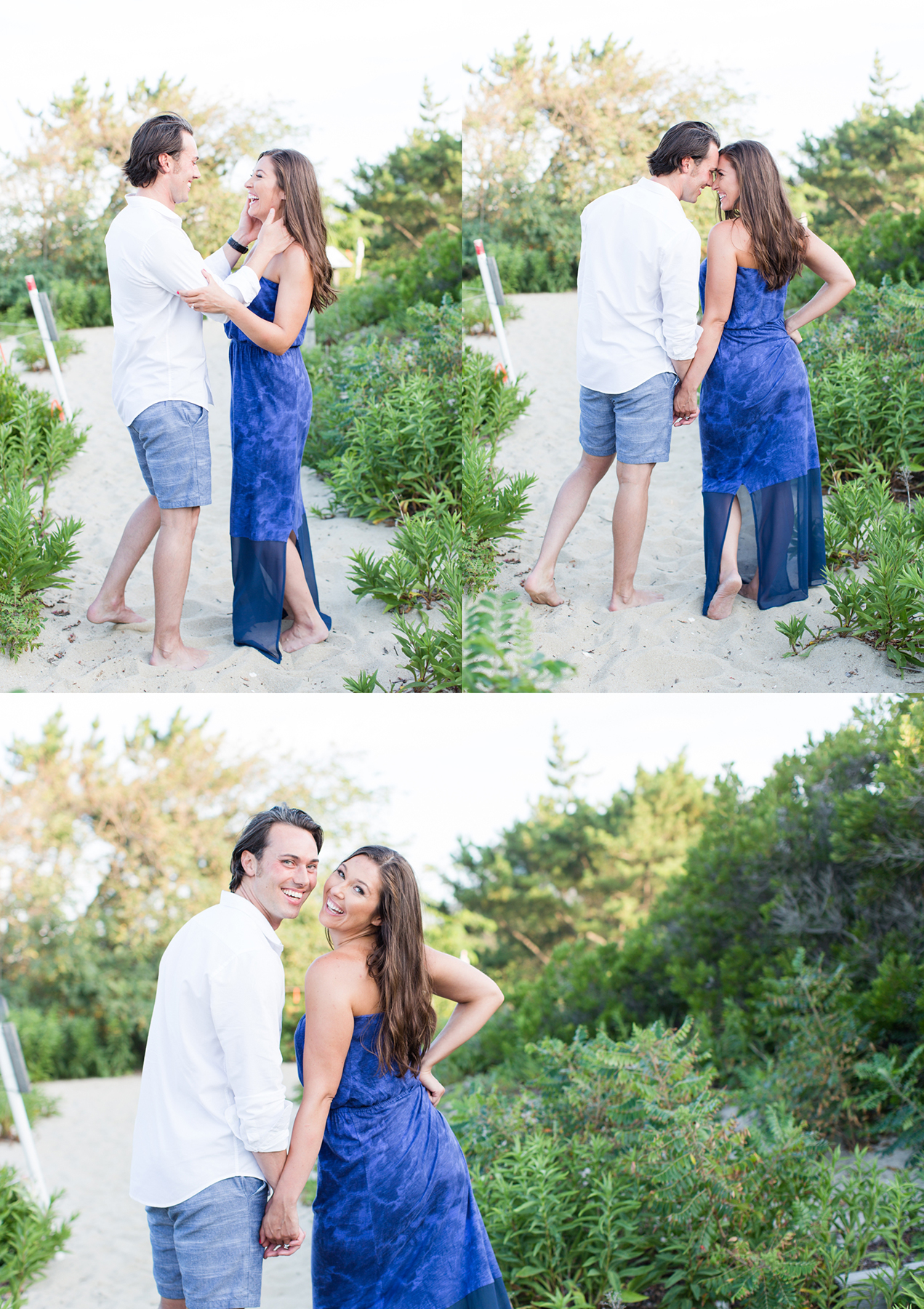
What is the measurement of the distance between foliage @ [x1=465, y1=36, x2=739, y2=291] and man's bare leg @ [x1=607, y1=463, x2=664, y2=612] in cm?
1391

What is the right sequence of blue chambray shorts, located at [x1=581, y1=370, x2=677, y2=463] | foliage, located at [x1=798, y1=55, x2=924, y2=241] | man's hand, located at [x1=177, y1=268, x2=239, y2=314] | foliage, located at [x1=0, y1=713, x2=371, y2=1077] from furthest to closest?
foliage, located at [x1=798, y1=55, x2=924, y2=241]
foliage, located at [x1=0, y1=713, x2=371, y2=1077]
blue chambray shorts, located at [x1=581, y1=370, x2=677, y2=463]
man's hand, located at [x1=177, y1=268, x2=239, y2=314]

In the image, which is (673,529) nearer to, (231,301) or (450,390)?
(450,390)

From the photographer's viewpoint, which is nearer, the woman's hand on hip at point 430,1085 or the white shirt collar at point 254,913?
the white shirt collar at point 254,913

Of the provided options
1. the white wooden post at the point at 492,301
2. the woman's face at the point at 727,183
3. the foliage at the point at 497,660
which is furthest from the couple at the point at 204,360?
the white wooden post at the point at 492,301

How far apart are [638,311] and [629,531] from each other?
3.17 ft

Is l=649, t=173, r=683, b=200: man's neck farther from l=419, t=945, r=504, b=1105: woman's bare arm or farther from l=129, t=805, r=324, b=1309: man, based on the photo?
l=129, t=805, r=324, b=1309: man

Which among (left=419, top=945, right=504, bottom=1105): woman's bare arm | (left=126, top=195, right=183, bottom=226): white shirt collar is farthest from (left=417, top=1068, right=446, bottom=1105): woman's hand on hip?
(left=126, top=195, right=183, bottom=226): white shirt collar

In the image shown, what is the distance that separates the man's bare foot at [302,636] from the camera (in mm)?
4859

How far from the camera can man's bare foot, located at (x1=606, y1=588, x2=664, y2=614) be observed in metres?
5.03

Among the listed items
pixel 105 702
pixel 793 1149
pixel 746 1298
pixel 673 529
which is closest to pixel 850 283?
pixel 673 529

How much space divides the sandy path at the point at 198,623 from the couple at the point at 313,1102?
5.84 ft

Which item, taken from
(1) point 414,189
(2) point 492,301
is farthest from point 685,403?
(1) point 414,189

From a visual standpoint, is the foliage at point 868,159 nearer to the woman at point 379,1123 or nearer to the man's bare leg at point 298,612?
the man's bare leg at point 298,612

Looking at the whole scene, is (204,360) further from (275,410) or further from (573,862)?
(573,862)
